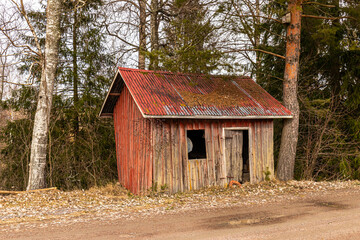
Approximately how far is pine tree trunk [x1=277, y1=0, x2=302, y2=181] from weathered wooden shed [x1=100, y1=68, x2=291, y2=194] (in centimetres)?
53

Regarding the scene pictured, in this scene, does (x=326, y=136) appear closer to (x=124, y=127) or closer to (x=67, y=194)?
(x=124, y=127)

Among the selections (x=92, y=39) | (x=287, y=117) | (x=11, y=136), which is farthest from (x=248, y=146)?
(x=11, y=136)

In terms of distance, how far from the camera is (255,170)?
11078 millimetres

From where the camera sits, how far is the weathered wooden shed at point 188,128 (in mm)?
9594

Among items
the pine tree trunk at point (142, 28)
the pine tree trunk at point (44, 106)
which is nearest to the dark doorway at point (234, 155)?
the pine tree trunk at point (44, 106)

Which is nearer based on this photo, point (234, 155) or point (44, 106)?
point (44, 106)

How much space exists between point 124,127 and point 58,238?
22.1 ft

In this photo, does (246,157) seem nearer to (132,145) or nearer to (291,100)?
(291,100)

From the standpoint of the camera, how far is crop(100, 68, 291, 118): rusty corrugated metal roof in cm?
957

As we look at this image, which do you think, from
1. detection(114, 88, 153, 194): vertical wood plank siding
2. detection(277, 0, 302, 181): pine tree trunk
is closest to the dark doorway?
detection(277, 0, 302, 181): pine tree trunk

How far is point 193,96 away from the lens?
10.6 metres

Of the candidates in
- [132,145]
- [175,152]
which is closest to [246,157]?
[175,152]

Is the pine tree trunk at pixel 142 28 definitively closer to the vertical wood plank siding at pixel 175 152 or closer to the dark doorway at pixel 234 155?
the vertical wood plank siding at pixel 175 152

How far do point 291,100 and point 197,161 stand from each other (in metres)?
4.44
